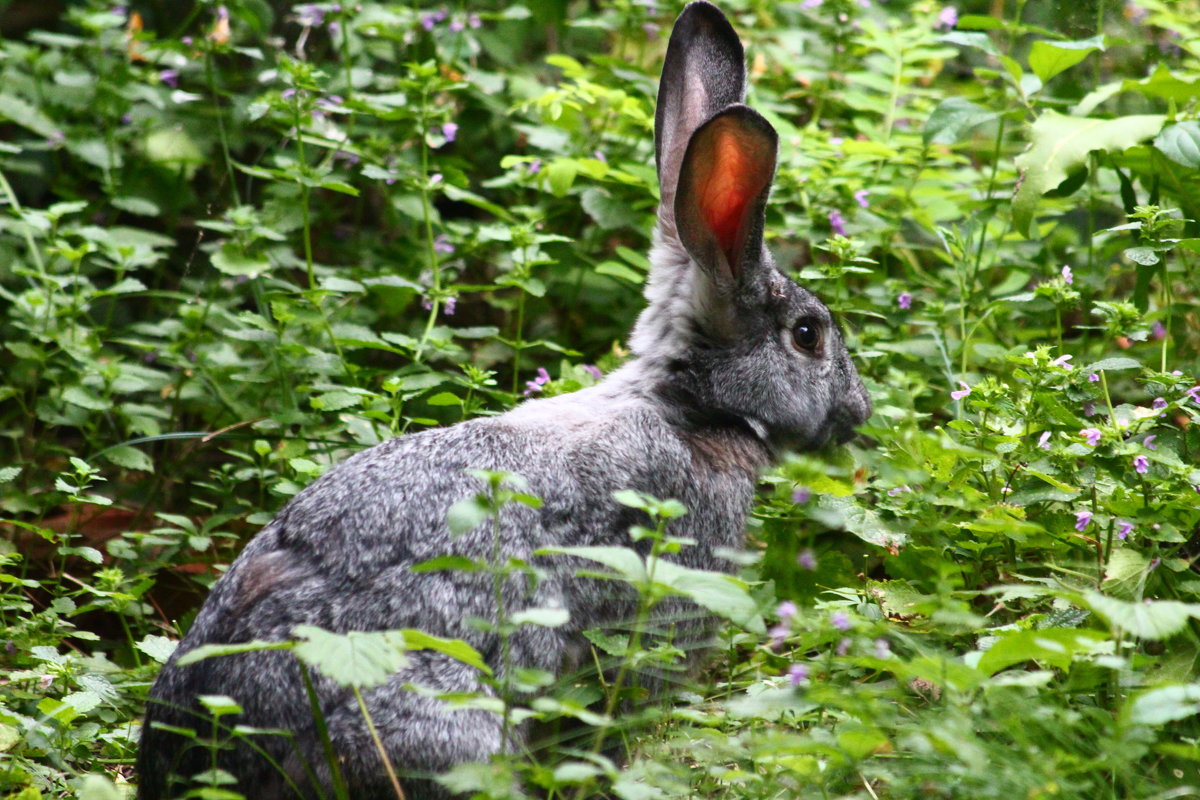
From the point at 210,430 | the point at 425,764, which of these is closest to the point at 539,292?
the point at 210,430

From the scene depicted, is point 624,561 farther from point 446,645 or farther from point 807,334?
point 807,334

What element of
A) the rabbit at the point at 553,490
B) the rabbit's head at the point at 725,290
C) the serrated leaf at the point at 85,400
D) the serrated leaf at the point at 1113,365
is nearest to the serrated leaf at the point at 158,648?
the rabbit at the point at 553,490

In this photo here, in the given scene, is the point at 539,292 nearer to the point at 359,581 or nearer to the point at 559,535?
the point at 559,535

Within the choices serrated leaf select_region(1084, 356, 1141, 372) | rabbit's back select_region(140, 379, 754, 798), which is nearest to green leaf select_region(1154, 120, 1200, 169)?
serrated leaf select_region(1084, 356, 1141, 372)

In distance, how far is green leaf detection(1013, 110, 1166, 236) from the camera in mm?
4516

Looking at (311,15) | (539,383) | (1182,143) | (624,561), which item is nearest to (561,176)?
(539,383)

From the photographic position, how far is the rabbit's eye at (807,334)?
4336 mm

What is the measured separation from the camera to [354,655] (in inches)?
101

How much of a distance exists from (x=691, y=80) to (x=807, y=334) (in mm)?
987

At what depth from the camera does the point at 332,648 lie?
258 centimetres

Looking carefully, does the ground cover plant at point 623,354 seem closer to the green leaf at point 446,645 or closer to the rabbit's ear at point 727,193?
the green leaf at point 446,645

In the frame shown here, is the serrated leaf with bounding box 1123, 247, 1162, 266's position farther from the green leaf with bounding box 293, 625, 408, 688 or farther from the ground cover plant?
the green leaf with bounding box 293, 625, 408, 688

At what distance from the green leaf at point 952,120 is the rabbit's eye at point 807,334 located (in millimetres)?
1185

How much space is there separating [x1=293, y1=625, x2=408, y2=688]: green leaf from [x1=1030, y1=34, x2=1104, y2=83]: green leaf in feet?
11.4
